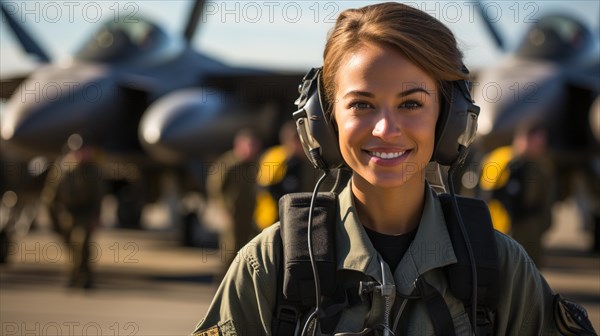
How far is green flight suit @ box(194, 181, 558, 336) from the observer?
5.80 feet

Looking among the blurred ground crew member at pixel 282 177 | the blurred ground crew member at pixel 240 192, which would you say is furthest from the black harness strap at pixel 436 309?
the blurred ground crew member at pixel 240 192

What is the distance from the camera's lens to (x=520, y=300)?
180cm

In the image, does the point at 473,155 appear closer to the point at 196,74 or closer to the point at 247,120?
the point at 247,120

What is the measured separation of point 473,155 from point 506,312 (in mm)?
9218

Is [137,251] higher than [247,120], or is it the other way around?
[247,120]

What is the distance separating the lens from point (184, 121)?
1239 cm

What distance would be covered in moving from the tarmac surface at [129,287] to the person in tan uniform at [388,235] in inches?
211

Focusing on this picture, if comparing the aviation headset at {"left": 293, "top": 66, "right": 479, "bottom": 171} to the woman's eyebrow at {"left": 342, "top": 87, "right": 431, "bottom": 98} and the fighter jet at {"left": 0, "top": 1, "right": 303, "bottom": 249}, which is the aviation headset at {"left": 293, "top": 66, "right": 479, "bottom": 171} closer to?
the woman's eyebrow at {"left": 342, "top": 87, "right": 431, "bottom": 98}

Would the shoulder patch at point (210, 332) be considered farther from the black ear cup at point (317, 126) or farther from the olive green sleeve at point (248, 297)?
the black ear cup at point (317, 126)

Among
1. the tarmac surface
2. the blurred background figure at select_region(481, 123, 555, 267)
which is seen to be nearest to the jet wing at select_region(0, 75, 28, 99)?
the tarmac surface

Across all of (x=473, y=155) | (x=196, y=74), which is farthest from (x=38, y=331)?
(x=196, y=74)

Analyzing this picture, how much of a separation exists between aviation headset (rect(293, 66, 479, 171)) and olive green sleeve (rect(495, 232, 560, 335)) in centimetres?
27

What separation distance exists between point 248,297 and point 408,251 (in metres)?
0.36

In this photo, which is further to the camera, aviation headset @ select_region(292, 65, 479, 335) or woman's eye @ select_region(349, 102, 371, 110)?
aviation headset @ select_region(292, 65, 479, 335)
